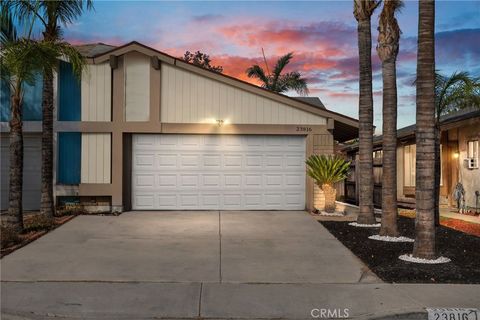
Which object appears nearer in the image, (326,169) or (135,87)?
(326,169)

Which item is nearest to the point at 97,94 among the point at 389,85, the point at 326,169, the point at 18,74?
the point at 18,74

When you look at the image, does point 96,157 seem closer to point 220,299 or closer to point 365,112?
point 365,112

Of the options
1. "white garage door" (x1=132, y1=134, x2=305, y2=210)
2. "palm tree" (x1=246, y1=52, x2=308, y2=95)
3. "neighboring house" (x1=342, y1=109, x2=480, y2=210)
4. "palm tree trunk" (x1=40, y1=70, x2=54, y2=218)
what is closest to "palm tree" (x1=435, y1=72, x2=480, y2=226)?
"neighboring house" (x1=342, y1=109, x2=480, y2=210)

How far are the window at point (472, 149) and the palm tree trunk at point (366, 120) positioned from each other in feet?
19.5

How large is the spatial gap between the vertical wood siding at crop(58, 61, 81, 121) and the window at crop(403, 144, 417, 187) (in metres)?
14.8

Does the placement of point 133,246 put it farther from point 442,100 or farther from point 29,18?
point 442,100

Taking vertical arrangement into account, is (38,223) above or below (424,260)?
above

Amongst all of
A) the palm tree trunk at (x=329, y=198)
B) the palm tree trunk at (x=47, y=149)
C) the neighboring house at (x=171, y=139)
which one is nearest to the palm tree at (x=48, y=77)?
the palm tree trunk at (x=47, y=149)

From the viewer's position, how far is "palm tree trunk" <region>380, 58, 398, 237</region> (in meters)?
11.4

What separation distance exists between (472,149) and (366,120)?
6359mm

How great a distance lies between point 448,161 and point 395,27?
9183 mm

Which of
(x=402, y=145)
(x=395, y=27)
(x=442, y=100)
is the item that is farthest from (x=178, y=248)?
(x=402, y=145)

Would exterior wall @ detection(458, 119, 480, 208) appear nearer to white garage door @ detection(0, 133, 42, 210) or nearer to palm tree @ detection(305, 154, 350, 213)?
palm tree @ detection(305, 154, 350, 213)

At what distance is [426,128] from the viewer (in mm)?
8695
